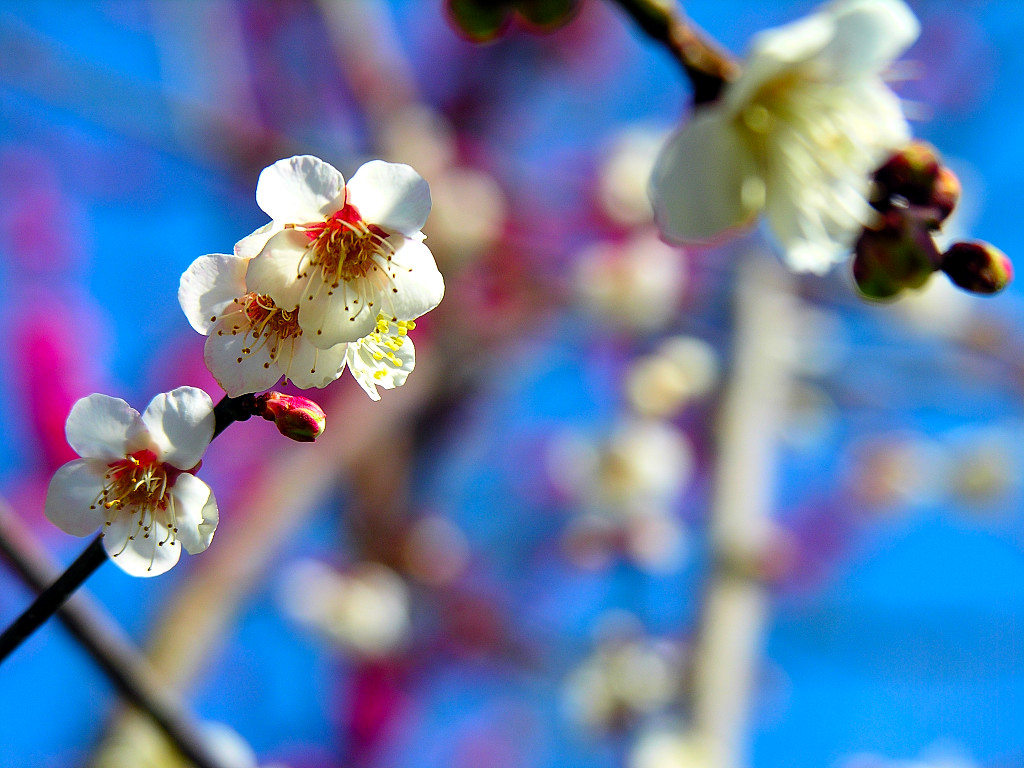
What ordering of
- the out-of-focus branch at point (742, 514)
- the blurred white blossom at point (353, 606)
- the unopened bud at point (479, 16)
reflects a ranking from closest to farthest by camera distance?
the unopened bud at point (479, 16) < the out-of-focus branch at point (742, 514) < the blurred white blossom at point (353, 606)

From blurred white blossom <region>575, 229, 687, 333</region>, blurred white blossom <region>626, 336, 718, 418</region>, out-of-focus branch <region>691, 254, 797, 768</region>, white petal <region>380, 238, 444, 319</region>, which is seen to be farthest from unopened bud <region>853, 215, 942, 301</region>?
blurred white blossom <region>575, 229, 687, 333</region>

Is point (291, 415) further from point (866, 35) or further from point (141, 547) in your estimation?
point (866, 35)

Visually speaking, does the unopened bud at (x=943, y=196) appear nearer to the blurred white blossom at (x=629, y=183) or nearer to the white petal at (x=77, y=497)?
the white petal at (x=77, y=497)

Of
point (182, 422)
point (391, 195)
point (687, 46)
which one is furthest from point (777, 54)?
point (182, 422)

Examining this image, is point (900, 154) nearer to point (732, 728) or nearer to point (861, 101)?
point (861, 101)

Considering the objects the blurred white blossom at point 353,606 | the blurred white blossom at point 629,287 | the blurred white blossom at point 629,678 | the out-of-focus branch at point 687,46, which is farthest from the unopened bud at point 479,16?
the blurred white blossom at point 353,606

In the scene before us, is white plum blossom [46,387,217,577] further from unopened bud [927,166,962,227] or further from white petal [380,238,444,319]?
unopened bud [927,166,962,227]
